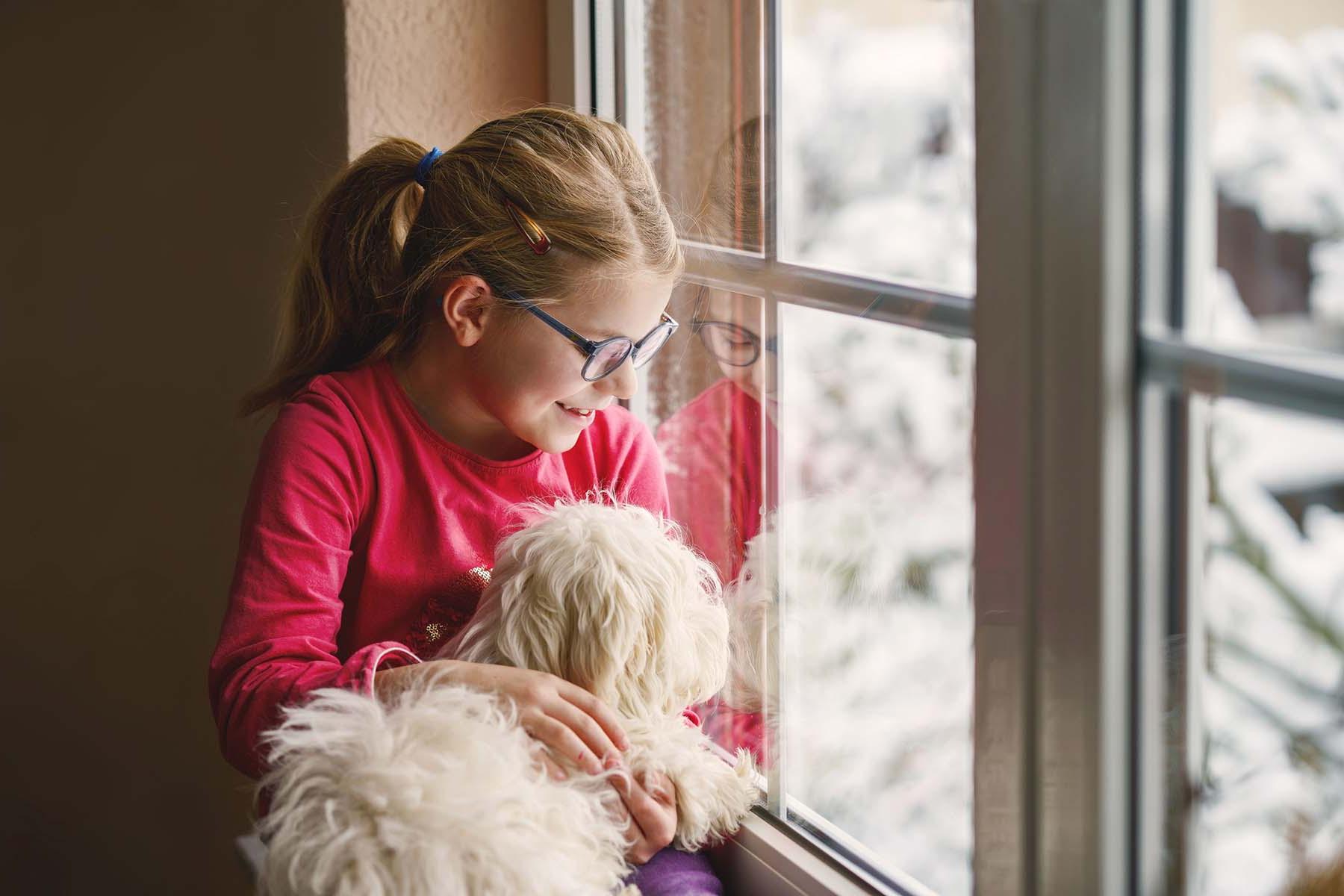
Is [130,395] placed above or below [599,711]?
above

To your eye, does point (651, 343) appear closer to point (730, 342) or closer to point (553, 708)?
point (730, 342)

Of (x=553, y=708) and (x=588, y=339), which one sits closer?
(x=553, y=708)

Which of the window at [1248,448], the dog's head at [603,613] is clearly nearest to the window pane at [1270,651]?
the window at [1248,448]

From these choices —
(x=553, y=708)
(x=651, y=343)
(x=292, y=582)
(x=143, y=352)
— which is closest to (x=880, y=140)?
(x=651, y=343)

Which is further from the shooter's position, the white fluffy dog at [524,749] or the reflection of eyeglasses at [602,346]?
the reflection of eyeglasses at [602,346]

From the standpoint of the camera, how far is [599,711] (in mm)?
840

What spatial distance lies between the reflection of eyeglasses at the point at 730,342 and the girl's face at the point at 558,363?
87 mm

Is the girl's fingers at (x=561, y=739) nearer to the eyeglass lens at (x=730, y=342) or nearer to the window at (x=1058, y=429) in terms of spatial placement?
the window at (x=1058, y=429)

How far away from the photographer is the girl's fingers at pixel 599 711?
2.73 feet

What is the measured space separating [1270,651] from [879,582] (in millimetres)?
323

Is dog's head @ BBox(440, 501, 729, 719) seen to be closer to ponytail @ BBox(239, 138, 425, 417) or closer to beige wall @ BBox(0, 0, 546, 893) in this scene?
ponytail @ BBox(239, 138, 425, 417)

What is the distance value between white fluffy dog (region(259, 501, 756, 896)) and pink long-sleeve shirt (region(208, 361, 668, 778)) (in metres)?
0.06

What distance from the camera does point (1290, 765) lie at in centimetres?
62

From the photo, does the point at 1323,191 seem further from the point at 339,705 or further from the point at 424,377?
the point at 424,377
